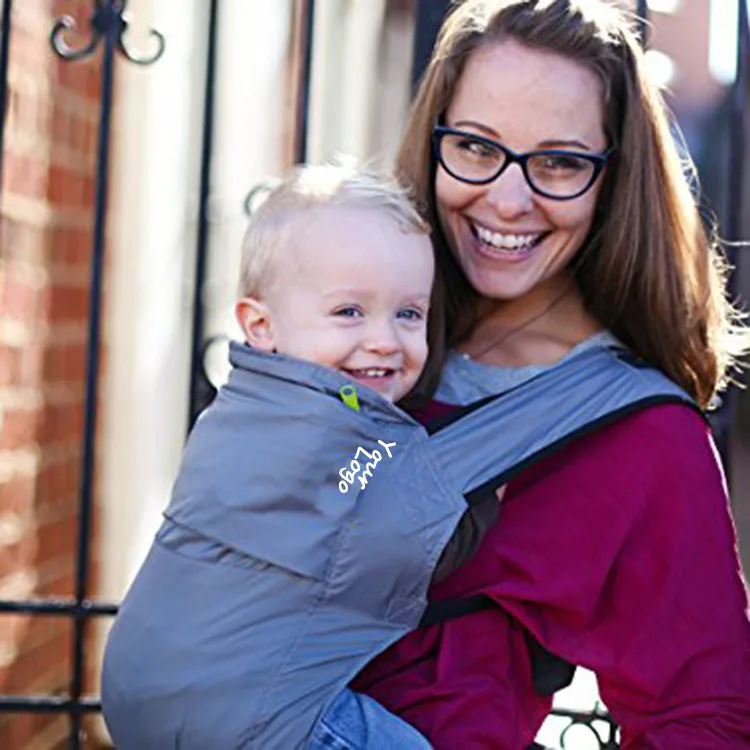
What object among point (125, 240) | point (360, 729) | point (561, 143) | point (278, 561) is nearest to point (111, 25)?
point (561, 143)

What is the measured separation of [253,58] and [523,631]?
120 inches

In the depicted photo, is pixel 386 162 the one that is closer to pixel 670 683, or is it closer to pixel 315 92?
pixel 315 92

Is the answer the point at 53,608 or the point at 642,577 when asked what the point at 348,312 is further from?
the point at 53,608

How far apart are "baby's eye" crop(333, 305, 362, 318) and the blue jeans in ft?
1.51

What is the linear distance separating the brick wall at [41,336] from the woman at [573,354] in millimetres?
1272

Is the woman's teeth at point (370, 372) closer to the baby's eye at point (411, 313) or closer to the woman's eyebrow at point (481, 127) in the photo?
the baby's eye at point (411, 313)

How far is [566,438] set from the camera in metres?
2.30

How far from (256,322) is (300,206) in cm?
16

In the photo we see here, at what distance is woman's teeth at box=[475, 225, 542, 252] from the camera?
8.07ft

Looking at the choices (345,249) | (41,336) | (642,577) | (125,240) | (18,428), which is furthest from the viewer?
(125,240)

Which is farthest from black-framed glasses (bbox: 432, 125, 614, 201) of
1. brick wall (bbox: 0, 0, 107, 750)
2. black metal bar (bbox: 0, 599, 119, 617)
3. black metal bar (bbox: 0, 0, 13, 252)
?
brick wall (bbox: 0, 0, 107, 750)

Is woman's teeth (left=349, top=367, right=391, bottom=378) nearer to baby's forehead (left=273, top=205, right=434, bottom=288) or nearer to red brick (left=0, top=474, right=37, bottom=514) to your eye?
baby's forehead (left=273, top=205, right=434, bottom=288)

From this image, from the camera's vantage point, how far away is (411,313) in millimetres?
2275

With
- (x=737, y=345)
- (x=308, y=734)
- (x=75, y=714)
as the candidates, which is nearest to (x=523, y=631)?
(x=308, y=734)
